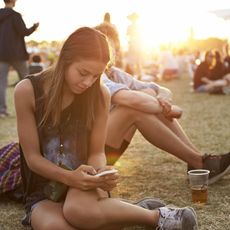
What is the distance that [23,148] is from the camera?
2.38 meters

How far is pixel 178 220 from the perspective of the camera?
2.29 meters

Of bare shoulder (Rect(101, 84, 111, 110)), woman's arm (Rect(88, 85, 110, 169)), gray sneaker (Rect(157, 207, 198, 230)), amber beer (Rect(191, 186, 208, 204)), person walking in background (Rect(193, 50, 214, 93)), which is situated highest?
bare shoulder (Rect(101, 84, 111, 110))

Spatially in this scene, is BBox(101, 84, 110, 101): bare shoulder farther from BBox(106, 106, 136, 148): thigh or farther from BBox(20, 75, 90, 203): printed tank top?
BBox(106, 106, 136, 148): thigh

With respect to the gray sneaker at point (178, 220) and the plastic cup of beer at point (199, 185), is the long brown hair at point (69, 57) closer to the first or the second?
the gray sneaker at point (178, 220)

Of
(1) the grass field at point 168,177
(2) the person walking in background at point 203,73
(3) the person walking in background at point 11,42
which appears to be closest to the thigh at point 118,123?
(1) the grass field at point 168,177

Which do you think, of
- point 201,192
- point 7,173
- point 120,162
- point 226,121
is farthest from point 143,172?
point 226,121

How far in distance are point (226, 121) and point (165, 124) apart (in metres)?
3.49

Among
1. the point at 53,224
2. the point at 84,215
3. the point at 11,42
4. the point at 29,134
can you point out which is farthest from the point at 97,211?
the point at 11,42

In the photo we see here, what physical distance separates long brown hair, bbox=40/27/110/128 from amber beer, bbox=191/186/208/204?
3.24 ft

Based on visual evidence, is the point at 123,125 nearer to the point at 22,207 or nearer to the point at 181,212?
the point at 22,207

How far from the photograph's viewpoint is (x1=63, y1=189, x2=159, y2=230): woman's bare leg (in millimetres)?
2188

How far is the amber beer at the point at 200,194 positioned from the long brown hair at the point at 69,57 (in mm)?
989

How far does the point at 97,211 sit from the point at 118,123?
109 cm

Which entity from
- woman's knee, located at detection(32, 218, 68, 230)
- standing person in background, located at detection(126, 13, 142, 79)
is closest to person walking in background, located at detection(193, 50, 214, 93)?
standing person in background, located at detection(126, 13, 142, 79)
